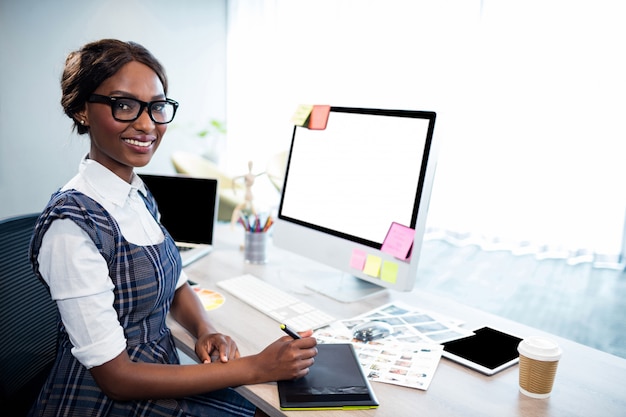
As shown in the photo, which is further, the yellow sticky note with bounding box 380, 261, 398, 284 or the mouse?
the yellow sticky note with bounding box 380, 261, 398, 284

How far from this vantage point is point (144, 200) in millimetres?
1223

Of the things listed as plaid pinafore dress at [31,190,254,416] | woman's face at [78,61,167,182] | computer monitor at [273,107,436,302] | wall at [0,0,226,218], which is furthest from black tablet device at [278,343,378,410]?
wall at [0,0,226,218]

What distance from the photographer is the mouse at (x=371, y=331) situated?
3.66 feet

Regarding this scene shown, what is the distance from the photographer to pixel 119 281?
3.16ft

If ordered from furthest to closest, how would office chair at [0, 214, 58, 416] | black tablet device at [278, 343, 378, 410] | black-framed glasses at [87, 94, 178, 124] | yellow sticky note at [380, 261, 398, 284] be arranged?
yellow sticky note at [380, 261, 398, 284] → office chair at [0, 214, 58, 416] → black-framed glasses at [87, 94, 178, 124] → black tablet device at [278, 343, 378, 410]

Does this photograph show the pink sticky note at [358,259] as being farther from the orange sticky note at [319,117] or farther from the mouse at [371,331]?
the orange sticky note at [319,117]

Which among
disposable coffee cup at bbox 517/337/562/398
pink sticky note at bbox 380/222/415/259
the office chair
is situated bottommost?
the office chair

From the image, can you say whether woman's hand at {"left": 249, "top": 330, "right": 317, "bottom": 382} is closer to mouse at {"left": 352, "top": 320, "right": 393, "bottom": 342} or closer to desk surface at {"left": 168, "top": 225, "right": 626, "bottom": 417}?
desk surface at {"left": 168, "top": 225, "right": 626, "bottom": 417}

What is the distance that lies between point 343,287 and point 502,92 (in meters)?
3.07

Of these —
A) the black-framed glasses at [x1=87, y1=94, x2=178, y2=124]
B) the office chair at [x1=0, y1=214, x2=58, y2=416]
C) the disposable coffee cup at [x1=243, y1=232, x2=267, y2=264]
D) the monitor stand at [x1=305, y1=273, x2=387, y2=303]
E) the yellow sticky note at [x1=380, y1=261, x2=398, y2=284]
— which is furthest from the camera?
the disposable coffee cup at [x1=243, y1=232, x2=267, y2=264]

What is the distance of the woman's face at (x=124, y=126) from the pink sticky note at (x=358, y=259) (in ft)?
1.90

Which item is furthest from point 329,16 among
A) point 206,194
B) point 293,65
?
point 206,194

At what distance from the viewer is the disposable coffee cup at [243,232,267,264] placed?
162 centimetres

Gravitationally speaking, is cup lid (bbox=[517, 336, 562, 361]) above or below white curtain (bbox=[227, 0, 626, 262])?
below
